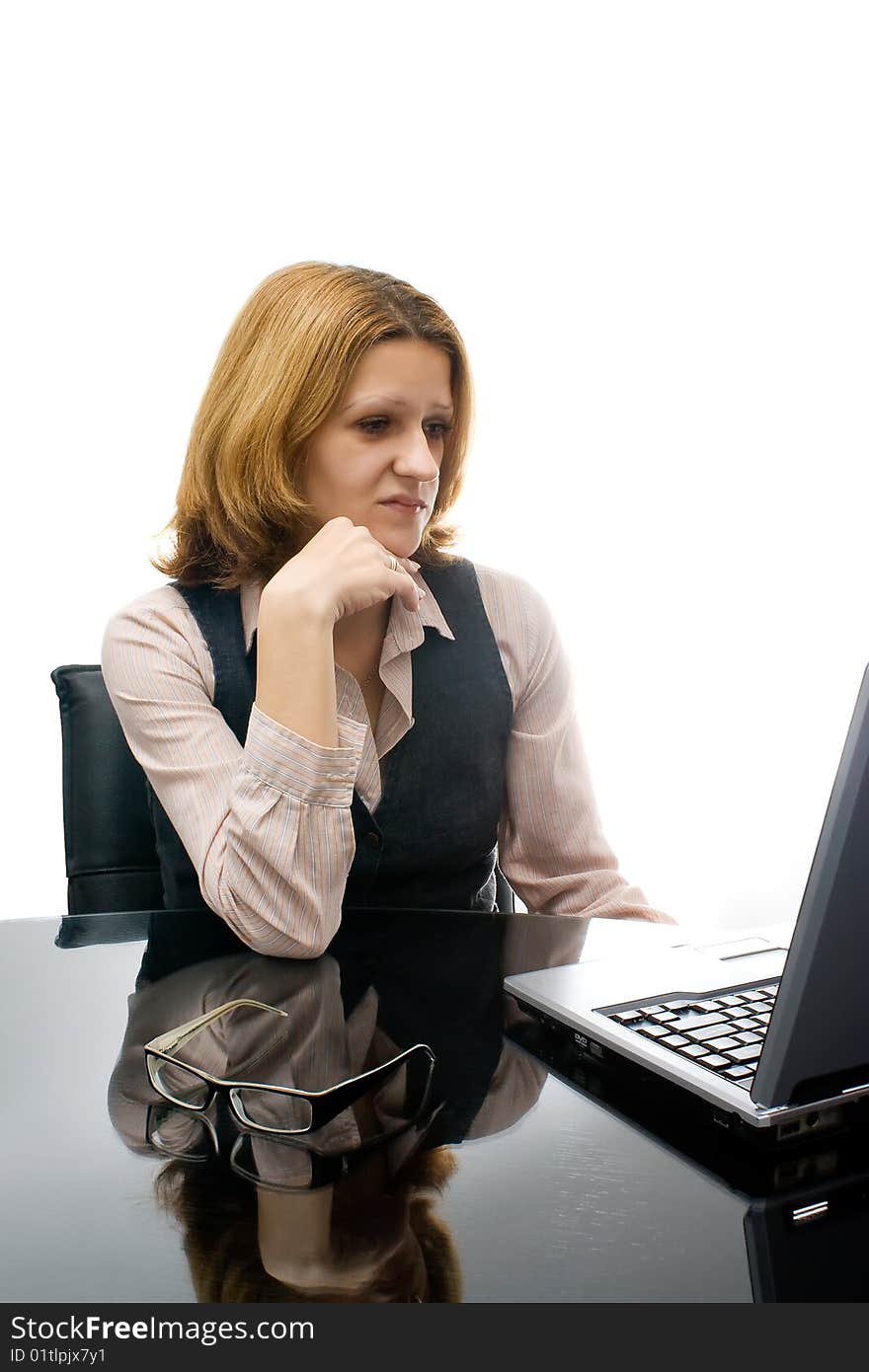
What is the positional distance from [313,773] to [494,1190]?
0.60 meters

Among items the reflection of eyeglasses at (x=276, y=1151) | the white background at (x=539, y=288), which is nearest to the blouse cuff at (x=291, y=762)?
the reflection of eyeglasses at (x=276, y=1151)

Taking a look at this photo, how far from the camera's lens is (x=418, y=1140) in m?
0.66

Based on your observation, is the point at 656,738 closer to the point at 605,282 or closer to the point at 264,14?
the point at 605,282

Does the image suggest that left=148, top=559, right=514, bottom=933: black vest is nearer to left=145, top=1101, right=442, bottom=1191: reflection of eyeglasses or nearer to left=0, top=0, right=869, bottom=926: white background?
left=145, top=1101, right=442, bottom=1191: reflection of eyeglasses

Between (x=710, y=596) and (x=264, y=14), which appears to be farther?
(x=710, y=596)

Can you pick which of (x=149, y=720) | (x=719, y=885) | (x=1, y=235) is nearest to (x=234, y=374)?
(x=149, y=720)

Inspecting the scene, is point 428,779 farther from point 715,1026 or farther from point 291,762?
point 715,1026

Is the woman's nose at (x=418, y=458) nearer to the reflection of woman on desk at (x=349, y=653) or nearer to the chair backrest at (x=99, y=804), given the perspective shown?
the reflection of woman on desk at (x=349, y=653)

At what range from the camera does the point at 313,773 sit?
3.76 ft

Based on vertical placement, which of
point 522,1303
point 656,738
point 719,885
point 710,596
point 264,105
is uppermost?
point 264,105

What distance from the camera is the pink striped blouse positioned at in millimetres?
1117

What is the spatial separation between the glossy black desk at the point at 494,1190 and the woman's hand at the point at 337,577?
1.45ft

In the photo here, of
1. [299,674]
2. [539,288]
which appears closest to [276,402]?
[299,674]

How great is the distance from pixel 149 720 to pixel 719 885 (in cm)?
208
